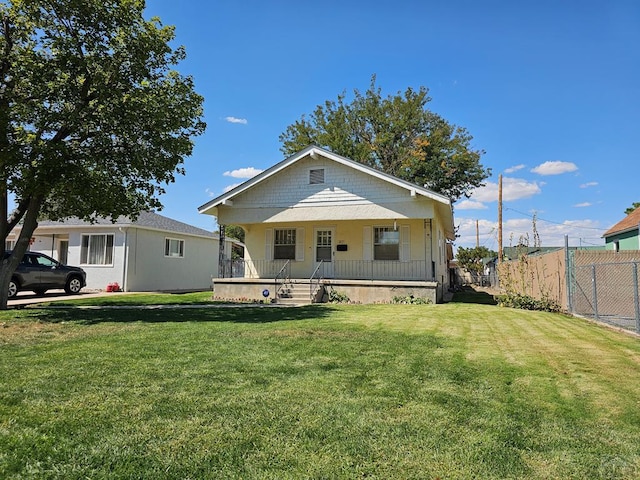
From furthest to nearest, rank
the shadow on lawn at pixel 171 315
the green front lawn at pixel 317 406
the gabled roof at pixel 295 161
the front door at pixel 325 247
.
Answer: the front door at pixel 325 247, the gabled roof at pixel 295 161, the shadow on lawn at pixel 171 315, the green front lawn at pixel 317 406

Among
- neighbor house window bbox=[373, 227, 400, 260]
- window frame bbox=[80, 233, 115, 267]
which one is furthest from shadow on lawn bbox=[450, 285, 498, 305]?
window frame bbox=[80, 233, 115, 267]

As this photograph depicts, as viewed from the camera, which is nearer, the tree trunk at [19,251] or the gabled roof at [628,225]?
the tree trunk at [19,251]

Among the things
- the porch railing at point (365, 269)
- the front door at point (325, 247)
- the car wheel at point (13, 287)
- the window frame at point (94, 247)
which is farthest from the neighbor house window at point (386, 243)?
the car wheel at point (13, 287)

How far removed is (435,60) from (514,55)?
2889 millimetres

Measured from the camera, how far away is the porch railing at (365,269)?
16078 mm

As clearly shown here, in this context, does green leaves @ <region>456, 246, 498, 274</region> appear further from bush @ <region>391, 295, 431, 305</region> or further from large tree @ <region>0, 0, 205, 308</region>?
large tree @ <region>0, 0, 205, 308</region>

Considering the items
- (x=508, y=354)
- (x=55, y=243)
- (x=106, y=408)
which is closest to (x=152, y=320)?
(x=106, y=408)

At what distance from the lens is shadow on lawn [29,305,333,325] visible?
958cm

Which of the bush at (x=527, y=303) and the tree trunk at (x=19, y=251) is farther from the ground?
the tree trunk at (x=19, y=251)

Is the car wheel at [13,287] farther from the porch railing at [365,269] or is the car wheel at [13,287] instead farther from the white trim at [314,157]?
the porch railing at [365,269]

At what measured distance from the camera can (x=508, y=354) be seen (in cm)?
606

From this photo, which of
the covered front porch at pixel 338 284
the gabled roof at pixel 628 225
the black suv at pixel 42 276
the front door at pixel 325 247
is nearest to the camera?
the covered front porch at pixel 338 284

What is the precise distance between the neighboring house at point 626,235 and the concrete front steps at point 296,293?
17264 millimetres

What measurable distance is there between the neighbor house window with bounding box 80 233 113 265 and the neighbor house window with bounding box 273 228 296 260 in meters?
8.67
